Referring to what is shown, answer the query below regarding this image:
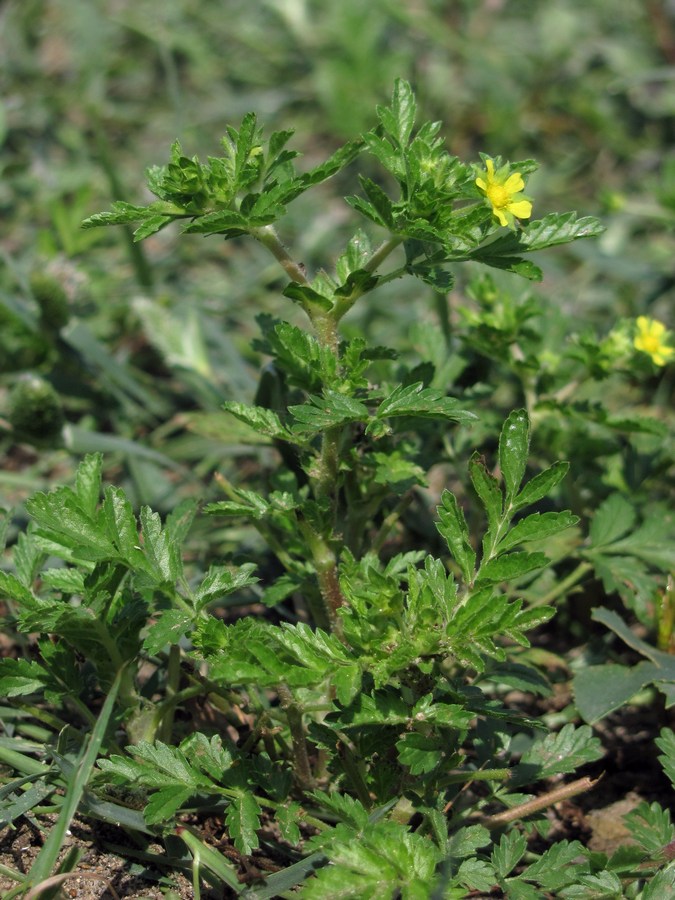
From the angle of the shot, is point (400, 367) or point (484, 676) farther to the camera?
point (400, 367)

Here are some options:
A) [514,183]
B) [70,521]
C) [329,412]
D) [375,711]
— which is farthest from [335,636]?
[514,183]

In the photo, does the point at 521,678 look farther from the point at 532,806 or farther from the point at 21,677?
the point at 21,677

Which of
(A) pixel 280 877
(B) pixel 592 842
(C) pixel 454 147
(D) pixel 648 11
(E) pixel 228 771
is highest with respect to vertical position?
(D) pixel 648 11

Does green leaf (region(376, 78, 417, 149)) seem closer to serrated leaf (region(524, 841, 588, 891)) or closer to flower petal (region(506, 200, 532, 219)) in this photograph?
flower petal (region(506, 200, 532, 219))

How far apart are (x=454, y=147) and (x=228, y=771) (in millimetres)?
2931

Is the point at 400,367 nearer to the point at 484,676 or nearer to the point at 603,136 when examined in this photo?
the point at 484,676

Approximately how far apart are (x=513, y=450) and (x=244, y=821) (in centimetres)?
73

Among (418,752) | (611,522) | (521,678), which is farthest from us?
(611,522)

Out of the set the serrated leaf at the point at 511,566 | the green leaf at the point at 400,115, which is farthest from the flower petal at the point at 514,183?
the serrated leaf at the point at 511,566

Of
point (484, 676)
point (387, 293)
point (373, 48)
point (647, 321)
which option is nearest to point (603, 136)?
point (373, 48)

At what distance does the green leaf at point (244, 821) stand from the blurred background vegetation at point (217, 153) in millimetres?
969

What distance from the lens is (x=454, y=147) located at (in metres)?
3.82

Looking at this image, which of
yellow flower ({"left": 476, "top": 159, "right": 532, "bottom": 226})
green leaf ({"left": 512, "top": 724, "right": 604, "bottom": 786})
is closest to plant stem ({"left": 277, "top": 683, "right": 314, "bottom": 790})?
green leaf ({"left": 512, "top": 724, "right": 604, "bottom": 786})

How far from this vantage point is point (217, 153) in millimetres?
3725
